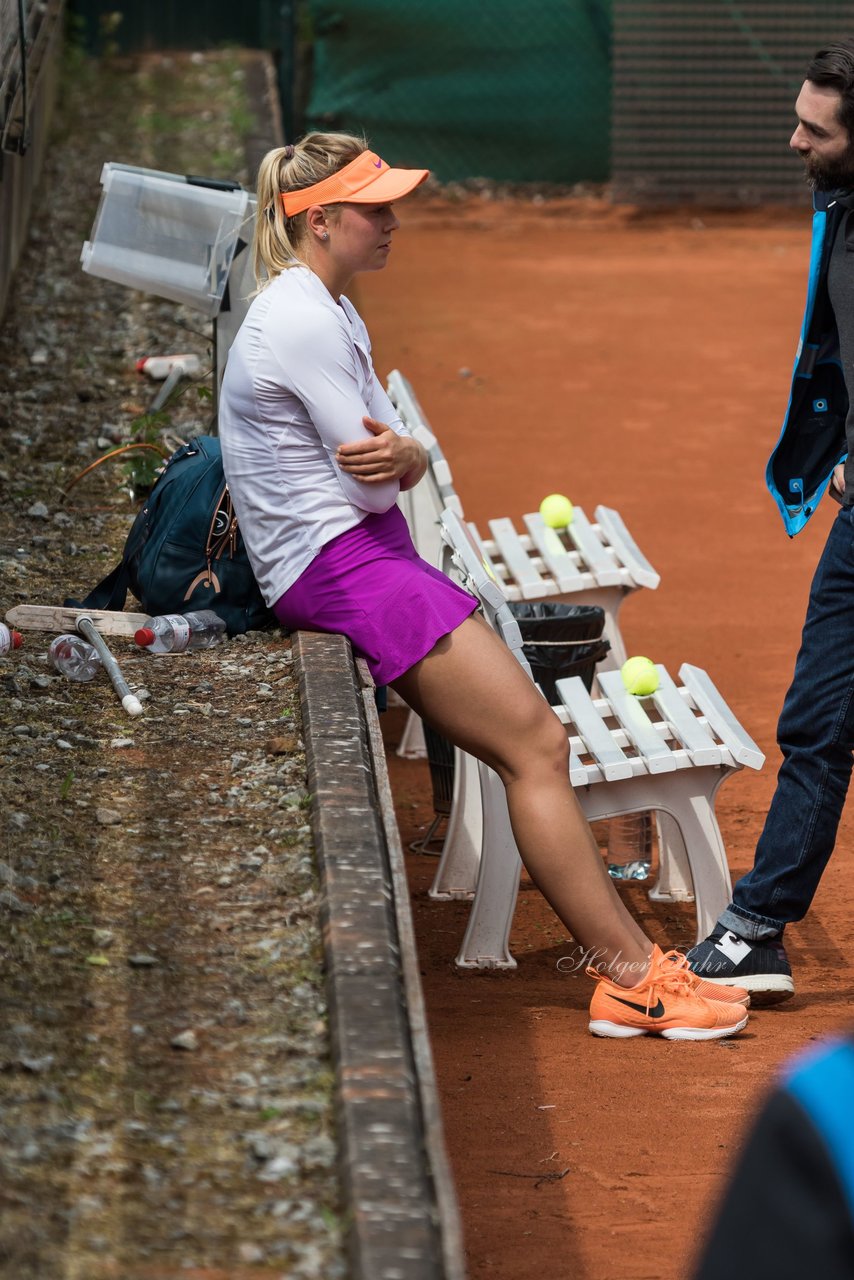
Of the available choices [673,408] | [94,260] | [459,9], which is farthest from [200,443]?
[459,9]

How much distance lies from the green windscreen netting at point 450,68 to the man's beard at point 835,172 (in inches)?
483

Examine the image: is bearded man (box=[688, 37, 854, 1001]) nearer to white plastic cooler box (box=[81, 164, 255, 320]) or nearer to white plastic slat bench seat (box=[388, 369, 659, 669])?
white plastic slat bench seat (box=[388, 369, 659, 669])

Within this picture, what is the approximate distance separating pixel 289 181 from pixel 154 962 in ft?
5.75

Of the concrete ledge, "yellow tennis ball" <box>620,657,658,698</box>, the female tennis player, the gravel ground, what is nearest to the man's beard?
the female tennis player

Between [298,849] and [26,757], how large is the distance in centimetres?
77

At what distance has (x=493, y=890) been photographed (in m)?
4.03

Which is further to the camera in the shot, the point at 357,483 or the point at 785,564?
the point at 785,564

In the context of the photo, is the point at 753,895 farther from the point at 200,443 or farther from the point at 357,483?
the point at 200,443

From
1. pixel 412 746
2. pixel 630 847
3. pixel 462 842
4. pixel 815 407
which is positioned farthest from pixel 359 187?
pixel 412 746

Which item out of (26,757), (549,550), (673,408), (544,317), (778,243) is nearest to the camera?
(26,757)

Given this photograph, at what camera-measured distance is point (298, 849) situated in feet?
10.5

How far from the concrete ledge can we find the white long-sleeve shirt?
352 mm

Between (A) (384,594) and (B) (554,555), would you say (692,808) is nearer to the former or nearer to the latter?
(A) (384,594)

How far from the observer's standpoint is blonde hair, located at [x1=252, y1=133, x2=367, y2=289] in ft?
12.0
